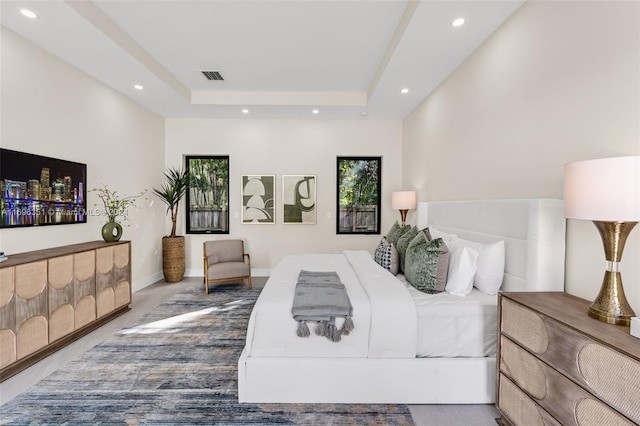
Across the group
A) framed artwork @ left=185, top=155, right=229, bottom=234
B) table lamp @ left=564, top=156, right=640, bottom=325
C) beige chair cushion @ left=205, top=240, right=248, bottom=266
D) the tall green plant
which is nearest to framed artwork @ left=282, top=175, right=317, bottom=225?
beige chair cushion @ left=205, top=240, right=248, bottom=266

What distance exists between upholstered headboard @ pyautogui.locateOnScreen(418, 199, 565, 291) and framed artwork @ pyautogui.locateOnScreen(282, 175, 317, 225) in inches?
119

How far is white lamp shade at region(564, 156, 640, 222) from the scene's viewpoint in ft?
3.75

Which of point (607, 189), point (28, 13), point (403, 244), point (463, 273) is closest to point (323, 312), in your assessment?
point (463, 273)

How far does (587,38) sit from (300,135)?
3.97 metres

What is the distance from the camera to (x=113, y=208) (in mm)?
3529

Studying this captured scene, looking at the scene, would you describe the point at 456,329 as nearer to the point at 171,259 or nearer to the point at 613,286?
the point at 613,286

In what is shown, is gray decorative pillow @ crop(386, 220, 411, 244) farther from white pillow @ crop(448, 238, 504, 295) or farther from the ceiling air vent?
the ceiling air vent

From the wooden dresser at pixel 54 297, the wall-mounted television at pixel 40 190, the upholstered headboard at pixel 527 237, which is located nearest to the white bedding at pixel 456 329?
the upholstered headboard at pixel 527 237

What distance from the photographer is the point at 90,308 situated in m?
2.88

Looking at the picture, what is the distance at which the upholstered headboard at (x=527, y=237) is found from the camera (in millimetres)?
1839

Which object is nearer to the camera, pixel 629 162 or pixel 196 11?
pixel 629 162

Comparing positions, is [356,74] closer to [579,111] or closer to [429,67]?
[429,67]

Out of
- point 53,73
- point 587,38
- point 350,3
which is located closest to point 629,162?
point 587,38

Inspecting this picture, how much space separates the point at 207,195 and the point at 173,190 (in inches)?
24.6
